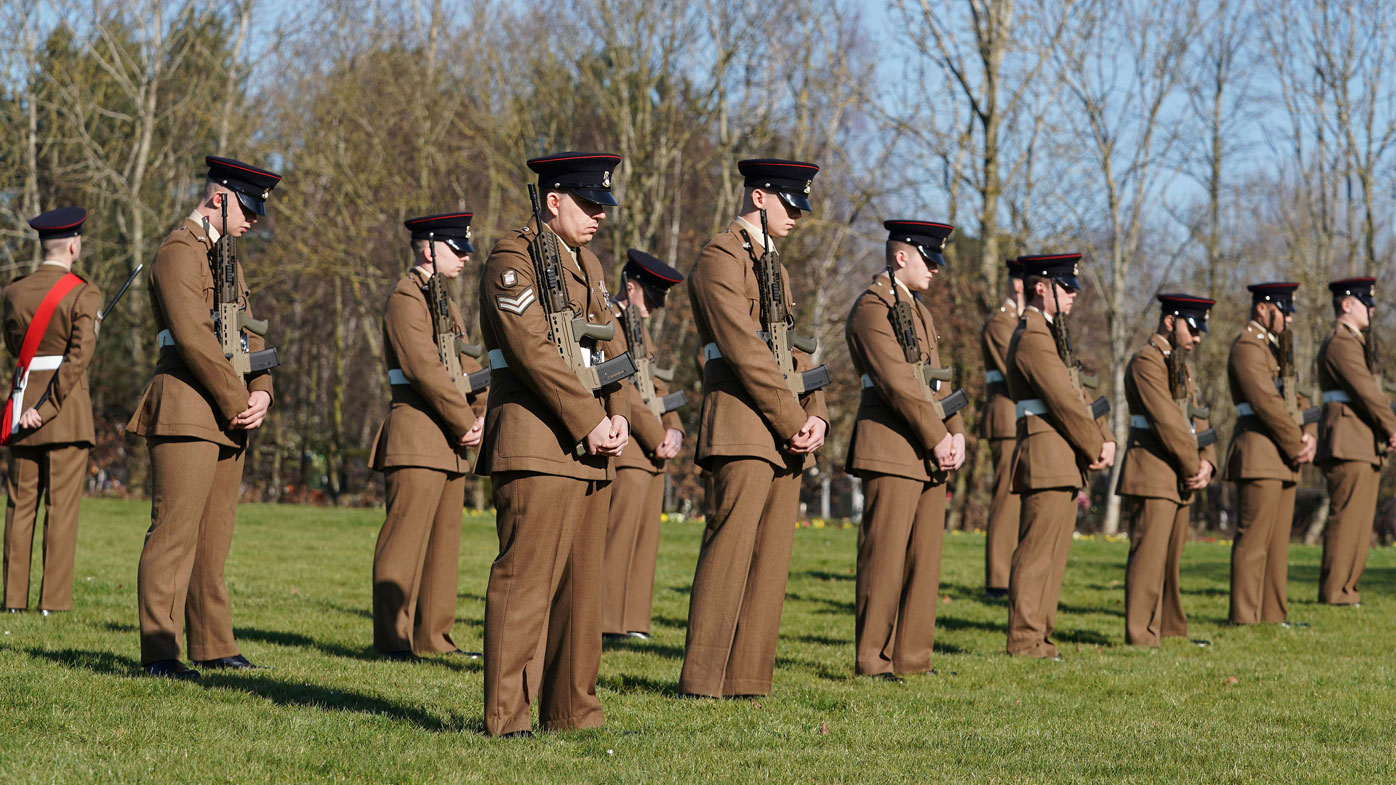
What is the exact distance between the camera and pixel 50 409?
8836 mm

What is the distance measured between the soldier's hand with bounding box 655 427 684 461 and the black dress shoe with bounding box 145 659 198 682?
3.47m

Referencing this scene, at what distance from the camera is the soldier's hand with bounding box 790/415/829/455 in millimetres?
6508

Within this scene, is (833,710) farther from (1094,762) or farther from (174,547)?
(174,547)

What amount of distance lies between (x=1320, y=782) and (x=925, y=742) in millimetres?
1447

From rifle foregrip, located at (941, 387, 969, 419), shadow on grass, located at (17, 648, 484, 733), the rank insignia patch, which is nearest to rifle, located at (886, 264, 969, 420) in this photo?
rifle foregrip, located at (941, 387, 969, 419)

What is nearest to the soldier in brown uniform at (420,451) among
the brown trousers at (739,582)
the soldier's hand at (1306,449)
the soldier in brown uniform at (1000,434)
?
the brown trousers at (739,582)

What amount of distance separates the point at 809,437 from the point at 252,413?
259 cm

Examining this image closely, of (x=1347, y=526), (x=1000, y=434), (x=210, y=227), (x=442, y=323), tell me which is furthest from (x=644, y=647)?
(x=1347, y=526)

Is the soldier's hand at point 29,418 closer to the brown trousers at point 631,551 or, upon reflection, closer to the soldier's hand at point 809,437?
the brown trousers at point 631,551

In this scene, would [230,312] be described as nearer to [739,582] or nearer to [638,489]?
[739,582]

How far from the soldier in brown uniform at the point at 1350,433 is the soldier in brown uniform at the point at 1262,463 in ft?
3.54

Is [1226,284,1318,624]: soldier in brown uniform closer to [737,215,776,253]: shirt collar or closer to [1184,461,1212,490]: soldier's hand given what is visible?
[1184,461,1212,490]: soldier's hand

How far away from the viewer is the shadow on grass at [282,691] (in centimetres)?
577

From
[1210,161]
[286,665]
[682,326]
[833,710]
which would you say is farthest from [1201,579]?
[1210,161]
